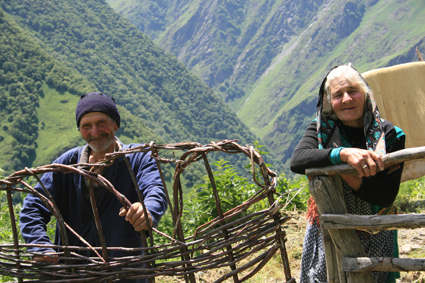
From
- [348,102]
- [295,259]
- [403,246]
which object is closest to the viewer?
[348,102]

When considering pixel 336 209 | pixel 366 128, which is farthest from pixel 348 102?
pixel 336 209

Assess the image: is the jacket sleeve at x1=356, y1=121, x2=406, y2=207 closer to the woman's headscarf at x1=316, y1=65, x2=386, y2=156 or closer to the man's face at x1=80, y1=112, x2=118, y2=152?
the woman's headscarf at x1=316, y1=65, x2=386, y2=156

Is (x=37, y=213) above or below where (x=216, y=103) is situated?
below

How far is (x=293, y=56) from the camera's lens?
641ft

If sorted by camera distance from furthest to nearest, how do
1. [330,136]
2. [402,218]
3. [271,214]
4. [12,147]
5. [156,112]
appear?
1. [156,112]
2. [12,147]
3. [330,136]
4. [271,214]
5. [402,218]

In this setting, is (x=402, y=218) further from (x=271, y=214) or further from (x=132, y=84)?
(x=132, y=84)

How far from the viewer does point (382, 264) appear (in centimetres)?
181

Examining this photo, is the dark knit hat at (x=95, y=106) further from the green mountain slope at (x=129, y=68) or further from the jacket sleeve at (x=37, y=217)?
the green mountain slope at (x=129, y=68)

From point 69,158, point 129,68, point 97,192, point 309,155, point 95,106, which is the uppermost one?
point 129,68

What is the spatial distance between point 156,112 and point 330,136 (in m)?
125

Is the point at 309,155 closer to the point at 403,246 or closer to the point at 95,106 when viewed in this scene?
the point at 95,106

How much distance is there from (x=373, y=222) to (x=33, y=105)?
285 ft

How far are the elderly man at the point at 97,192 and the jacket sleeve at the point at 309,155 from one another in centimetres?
79

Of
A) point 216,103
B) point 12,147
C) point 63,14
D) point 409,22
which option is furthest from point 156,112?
point 409,22
